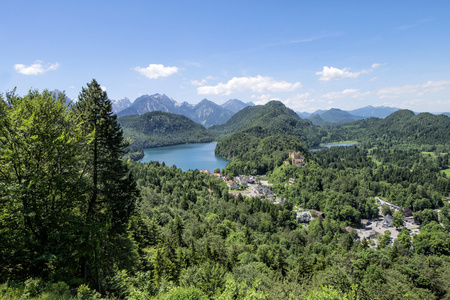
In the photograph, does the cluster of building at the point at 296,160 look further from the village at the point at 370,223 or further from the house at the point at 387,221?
the house at the point at 387,221

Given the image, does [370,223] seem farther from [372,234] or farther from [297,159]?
[297,159]

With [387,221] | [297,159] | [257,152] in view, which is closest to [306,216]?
[387,221]

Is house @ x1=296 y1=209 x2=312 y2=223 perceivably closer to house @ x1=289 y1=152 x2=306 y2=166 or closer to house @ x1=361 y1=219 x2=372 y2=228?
house @ x1=361 y1=219 x2=372 y2=228

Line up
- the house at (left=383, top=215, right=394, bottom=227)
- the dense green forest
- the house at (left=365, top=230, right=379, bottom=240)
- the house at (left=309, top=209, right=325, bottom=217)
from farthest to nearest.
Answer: the dense green forest → the house at (left=309, top=209, right=325, bottom=217) → the house at (left=383, top=215, right=394, bottom=227) → the house at (left=365, top=230, right=379, bottom=240)

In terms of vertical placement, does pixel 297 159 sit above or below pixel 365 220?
above

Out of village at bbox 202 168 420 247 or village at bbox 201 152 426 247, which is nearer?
village at bbox 202 168 420 247

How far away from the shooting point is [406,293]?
1931 centimetres

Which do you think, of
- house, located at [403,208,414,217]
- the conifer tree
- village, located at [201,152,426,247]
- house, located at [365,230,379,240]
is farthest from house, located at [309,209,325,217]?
the conifer tree

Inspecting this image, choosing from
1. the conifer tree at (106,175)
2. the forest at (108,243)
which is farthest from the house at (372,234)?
the conifer tree at (106,175)

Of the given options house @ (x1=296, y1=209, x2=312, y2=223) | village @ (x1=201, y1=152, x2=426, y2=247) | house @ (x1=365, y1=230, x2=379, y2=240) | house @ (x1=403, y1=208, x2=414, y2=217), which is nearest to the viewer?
house @ (x1=365, y1=230, x2=379, y2=240)

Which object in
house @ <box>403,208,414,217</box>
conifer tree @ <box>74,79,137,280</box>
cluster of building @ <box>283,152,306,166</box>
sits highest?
conifer tree @ <box>74,79,137,280</box>

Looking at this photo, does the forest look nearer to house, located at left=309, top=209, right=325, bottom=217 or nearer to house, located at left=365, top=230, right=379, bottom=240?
house, located at left=365, top=230, right=379, bottom=240

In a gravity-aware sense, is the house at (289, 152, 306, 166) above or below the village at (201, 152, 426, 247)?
above

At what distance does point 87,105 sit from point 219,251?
65.2 feet
